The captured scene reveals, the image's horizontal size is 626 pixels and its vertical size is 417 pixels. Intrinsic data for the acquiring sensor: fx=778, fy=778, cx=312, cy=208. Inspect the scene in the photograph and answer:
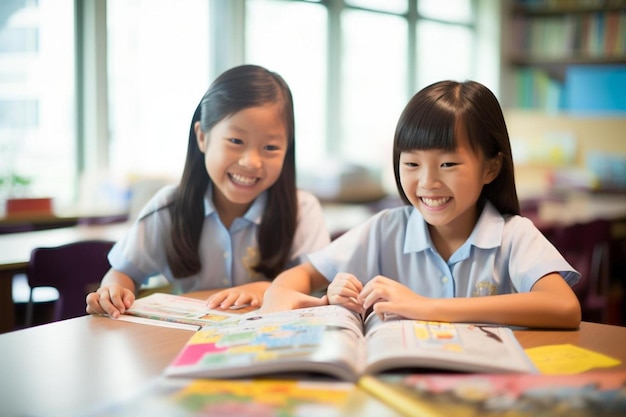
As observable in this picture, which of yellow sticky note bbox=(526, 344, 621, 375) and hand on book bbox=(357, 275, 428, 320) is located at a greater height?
hand on book bbox=(357, 275, 428, 320)

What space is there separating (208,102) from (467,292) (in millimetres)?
777

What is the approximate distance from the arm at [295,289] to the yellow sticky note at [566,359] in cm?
45

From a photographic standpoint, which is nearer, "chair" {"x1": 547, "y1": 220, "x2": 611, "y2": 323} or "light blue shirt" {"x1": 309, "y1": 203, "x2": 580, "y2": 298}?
"light blue shirt" {"x1": 309, "y1": 203, "x2": 580, "y2": 298}

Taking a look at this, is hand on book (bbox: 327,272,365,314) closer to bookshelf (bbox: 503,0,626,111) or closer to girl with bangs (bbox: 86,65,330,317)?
girl with bangs (bbox: 86,65,330,317)

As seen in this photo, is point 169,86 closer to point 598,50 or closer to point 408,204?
point 408,204

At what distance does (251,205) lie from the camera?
2.04 metres

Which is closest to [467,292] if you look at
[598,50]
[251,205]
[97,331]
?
[251,205]

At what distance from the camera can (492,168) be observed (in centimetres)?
163

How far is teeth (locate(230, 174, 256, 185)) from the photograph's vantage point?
187 centimetres

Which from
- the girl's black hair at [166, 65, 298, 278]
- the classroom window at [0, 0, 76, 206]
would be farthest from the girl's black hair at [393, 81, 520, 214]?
the classroom window at [0, 0, 76, 206]

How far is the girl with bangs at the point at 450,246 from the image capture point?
4.52 feet

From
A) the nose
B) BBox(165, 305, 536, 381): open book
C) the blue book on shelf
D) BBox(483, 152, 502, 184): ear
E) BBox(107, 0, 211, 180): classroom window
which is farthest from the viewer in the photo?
the blue book on shelf

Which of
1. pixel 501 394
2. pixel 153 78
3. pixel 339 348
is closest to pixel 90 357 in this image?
pixel 339 348

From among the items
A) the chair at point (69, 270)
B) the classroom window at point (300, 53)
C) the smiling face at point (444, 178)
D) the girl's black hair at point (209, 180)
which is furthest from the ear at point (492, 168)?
the classroom window at point (300, 53)
